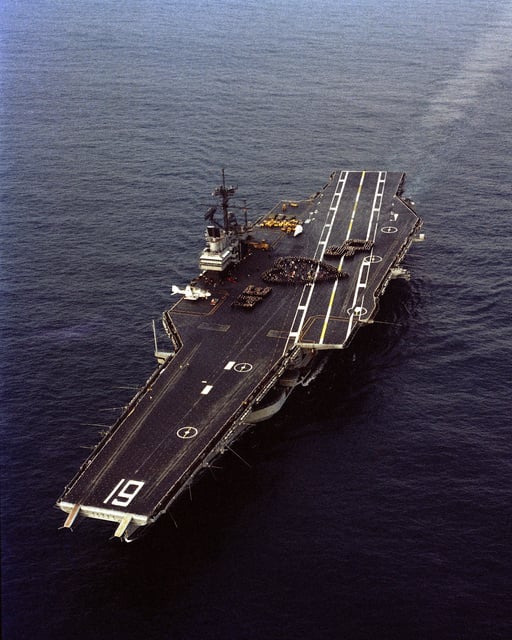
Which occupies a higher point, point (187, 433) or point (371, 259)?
point (371, 259)

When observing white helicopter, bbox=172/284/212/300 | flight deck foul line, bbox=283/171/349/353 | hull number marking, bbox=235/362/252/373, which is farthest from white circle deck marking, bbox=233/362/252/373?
white helicopter, bbox=172/284/212/300

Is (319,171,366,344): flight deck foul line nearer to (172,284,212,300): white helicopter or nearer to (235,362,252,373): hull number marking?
(235,362,252,373): hull number marking

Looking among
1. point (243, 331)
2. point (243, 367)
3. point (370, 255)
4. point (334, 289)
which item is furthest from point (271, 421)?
point (370, 255)

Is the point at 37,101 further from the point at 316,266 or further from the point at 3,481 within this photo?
the point at 3,481

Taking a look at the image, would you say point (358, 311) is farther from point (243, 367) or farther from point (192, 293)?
point (192, 293)

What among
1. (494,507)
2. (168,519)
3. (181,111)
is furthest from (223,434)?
(181,111)

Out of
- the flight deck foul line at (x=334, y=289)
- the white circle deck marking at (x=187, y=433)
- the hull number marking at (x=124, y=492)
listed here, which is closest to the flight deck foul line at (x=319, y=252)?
the flight deck foul line at (x=334, y=289)

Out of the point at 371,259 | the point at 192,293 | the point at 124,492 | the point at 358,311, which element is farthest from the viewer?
the point at 371,259
